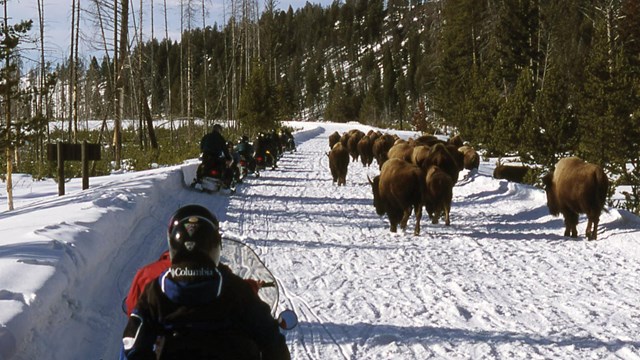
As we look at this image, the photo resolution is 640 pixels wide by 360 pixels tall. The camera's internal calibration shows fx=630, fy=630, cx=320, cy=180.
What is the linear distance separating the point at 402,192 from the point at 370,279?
354 centimetres

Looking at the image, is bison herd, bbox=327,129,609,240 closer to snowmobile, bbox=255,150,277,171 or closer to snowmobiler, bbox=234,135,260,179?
snowmobiler, bbox=234,135,260,179

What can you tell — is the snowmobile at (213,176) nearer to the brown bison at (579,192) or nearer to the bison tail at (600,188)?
the brown bison at (579,192)

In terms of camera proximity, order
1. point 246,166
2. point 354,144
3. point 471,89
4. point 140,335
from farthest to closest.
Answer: point 471,89, point 354,144, point 246,166, point 140,335

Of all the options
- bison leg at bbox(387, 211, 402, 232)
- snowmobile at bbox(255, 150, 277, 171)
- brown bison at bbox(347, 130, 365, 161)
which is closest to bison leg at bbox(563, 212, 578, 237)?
bison leg at bbox(387, 211, 402, 232)

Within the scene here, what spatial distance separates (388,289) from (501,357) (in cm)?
221

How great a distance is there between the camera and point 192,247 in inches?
101

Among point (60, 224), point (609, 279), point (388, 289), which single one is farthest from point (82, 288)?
point (609, 279)

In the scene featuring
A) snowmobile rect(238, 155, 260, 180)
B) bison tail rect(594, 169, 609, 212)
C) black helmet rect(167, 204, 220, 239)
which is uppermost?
black helmet rect(167, 204, 220, 239)

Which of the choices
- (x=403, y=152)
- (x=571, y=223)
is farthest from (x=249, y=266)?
(x=403, y=152)

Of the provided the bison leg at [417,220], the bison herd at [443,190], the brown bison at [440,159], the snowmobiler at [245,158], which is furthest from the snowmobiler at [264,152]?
the bison leg at [417,220]

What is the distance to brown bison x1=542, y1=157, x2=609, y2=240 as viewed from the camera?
986cm

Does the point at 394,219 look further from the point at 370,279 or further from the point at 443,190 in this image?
the point at 370,279

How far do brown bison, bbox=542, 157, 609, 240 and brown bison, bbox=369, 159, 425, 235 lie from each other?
7.53 ft

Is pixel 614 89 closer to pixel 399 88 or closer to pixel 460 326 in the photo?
pixel 460 326
